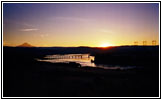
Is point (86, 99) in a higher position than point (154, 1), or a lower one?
lower

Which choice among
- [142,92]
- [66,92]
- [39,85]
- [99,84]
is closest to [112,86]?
[99,84]

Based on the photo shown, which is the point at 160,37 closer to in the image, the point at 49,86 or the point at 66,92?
the point at 66,92

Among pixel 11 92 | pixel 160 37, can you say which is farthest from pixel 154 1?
pixel 11 92

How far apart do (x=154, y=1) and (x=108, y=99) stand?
18.9 feet

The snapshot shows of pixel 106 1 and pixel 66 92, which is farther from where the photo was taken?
pixel 66 92

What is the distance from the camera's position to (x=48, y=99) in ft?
28.1

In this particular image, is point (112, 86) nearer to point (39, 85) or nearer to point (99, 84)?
point (99, 84)

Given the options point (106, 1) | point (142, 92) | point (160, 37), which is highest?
point (106, 1)

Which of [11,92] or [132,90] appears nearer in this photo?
[11,92]

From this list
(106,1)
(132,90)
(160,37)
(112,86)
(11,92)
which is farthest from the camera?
(112,86)

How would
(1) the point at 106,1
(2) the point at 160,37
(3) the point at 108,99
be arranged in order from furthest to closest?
(2) the point at 160,37
(1) the point at 106,1
(3) the point at 108,99

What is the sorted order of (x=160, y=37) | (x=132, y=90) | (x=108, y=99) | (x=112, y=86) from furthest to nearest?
(x=112, y=86) → (x=132, y=90) → (x=160, y=37) → (x=108, y=99)

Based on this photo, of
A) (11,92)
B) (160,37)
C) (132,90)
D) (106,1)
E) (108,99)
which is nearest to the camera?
(108,99)

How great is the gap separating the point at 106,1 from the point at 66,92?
5956mm
